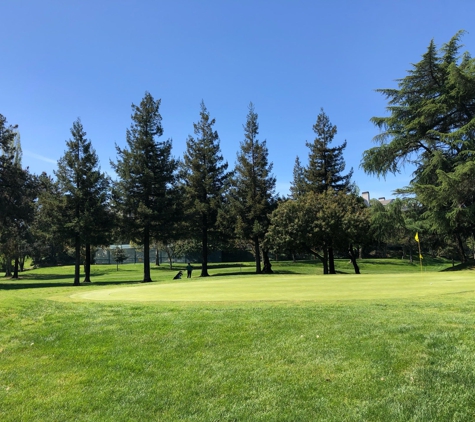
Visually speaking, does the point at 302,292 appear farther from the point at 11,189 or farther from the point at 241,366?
the point at 11,189

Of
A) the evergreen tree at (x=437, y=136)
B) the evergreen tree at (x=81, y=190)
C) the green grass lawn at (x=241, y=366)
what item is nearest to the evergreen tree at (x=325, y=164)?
the evergreen tree at (x=437, y=136)

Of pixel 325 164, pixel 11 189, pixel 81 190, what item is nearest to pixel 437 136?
pixel 325 164

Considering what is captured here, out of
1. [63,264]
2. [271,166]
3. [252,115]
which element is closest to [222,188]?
[271,166]

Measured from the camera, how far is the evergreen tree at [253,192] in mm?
44809

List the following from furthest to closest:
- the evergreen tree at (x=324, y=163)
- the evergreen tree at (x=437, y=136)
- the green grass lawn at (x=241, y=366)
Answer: the evergreen tree at (x=324, y=163), the evergreen tree at (x=437, y=136), the green grass lawn at (x=241, y=366)

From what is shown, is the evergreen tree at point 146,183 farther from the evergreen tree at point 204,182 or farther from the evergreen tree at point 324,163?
the evergreen tree at point 324,163

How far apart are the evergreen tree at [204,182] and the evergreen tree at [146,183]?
491cm

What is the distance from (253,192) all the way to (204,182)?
6.42 meters

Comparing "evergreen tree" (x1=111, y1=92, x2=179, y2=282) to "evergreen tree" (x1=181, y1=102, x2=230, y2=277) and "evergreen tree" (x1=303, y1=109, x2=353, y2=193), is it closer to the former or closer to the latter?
"evergreen tree" (x1=181, y1=102, x2=230, y2=277)

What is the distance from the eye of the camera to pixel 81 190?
35.6 m

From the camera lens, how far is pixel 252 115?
49.2m

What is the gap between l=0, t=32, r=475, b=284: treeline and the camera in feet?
103

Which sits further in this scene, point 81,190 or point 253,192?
point 253,192

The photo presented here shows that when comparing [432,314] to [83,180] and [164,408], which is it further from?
[83,180]
